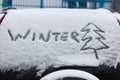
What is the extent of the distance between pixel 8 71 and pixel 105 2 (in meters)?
7.04

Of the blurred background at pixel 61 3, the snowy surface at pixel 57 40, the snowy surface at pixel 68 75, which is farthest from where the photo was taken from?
the blurred background at pixel 61 3

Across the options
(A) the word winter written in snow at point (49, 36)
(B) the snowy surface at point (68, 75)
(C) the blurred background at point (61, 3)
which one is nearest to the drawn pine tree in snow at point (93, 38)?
(A) the word winter written in snow at point (49, 36)

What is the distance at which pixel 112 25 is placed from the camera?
13.6 ft

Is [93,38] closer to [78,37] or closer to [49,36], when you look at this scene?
[78,37]

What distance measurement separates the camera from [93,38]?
410 cm

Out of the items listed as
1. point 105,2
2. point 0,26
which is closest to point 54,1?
point 105,2

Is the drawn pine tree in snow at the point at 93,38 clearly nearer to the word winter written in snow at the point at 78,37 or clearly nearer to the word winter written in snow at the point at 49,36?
the word winter written in snow at the point at 78,37

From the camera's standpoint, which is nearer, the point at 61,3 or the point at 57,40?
the point at 57,40

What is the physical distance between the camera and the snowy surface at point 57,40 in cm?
401

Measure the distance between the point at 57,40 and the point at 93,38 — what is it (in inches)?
16.6

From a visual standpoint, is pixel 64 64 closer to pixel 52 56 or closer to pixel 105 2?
pixel 52 56

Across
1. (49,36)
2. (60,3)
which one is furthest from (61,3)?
(49,36)

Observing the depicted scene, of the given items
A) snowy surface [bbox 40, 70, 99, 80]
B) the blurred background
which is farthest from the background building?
snowy surface [bbox 40, 70, 99, 80]

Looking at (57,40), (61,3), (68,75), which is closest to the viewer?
(68,75)
